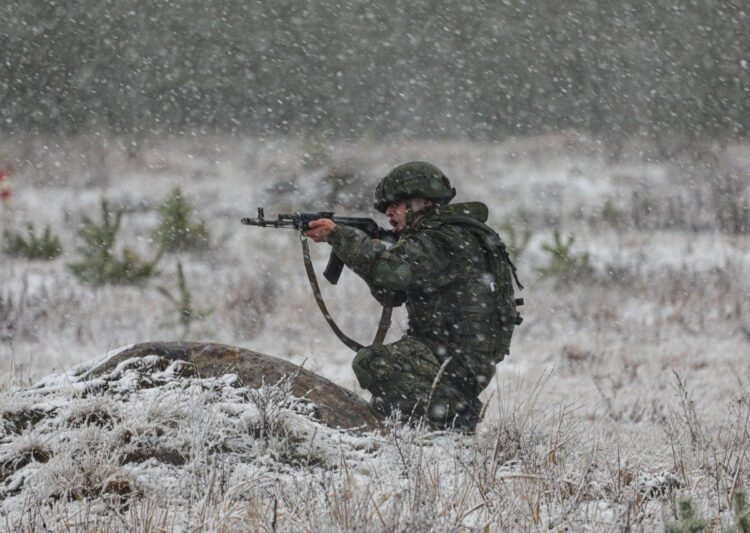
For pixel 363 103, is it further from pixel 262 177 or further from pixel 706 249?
pixel 706 249

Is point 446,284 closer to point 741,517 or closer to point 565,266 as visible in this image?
point 741,517

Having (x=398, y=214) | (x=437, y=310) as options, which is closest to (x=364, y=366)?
(x=437, y=310)

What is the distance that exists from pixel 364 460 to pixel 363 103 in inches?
1004

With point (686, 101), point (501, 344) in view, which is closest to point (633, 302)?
point (501, 344)

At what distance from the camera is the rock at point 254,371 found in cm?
419

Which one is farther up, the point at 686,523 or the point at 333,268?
the point at 333,268

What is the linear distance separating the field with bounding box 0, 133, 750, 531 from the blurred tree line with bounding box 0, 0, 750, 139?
306 centimetres

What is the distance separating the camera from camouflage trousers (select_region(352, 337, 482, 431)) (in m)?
4.34

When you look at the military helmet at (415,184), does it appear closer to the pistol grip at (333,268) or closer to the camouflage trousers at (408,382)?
the pistol grip at (333,268)

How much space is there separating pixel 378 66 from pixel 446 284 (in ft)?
91.4

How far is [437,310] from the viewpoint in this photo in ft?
14.9

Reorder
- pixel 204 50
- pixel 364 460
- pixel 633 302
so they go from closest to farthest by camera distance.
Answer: pixel 364 460, pixel 633 302, pixel 204 50

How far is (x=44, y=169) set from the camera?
1903cm

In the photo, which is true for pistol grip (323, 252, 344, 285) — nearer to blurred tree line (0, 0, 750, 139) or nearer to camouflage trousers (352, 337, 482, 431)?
camouflage trousers (352, 337, 482, 431)
